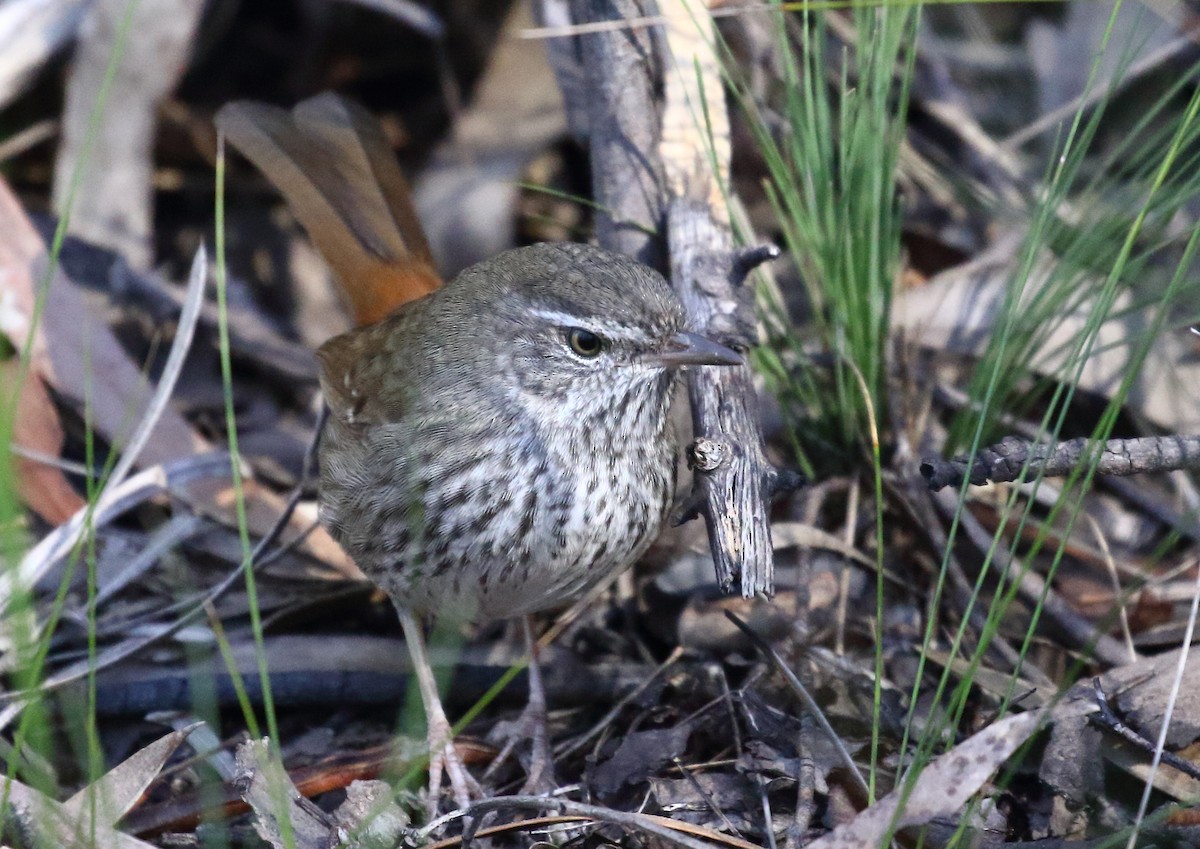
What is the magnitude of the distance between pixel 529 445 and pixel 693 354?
0.49m

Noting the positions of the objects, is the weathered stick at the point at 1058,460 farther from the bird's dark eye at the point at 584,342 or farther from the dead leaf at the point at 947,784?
Answer: the bird's dark eye at the point at 584,342

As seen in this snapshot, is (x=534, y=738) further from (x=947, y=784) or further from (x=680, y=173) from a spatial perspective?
Answer: (x=680, y=173)

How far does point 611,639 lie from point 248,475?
4.74 feet

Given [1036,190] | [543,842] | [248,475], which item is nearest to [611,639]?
[543,842]

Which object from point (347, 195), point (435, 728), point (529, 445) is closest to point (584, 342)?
point (529, 445)

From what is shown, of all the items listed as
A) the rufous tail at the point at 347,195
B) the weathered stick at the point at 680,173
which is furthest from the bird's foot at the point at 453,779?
the rufous tail at the point at 347,195

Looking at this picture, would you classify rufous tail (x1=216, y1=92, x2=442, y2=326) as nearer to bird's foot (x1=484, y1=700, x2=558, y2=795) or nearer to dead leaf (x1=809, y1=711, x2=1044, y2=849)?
bird's foot (x1=484, y1=700, x2=558, y2=795)

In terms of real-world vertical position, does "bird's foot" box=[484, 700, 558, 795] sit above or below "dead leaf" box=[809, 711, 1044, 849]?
below

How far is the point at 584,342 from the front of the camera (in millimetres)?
3291

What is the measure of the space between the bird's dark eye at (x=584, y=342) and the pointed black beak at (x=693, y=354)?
161 mm

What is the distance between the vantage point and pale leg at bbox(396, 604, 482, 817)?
11.4ft

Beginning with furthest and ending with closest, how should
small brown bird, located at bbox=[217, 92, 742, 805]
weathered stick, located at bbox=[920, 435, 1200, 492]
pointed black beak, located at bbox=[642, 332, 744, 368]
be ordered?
small brown bird, located at bbox=[217, 92, 742, 805], pointed black beak, located at bbox=[642, 332, 744, 368], weathered stick, located at bbox=[920, 435, 1200, 492]

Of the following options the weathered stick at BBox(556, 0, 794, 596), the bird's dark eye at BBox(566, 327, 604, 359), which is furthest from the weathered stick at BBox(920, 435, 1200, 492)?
the bird's dark eye at BBox(566, 327, 604, 359)

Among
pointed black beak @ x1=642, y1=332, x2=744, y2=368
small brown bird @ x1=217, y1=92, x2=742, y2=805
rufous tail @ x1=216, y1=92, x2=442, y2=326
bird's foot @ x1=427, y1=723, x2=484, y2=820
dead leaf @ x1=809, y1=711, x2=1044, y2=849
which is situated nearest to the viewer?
dead leaf @ x1=809, y1=711, x2=1044, y2=849
